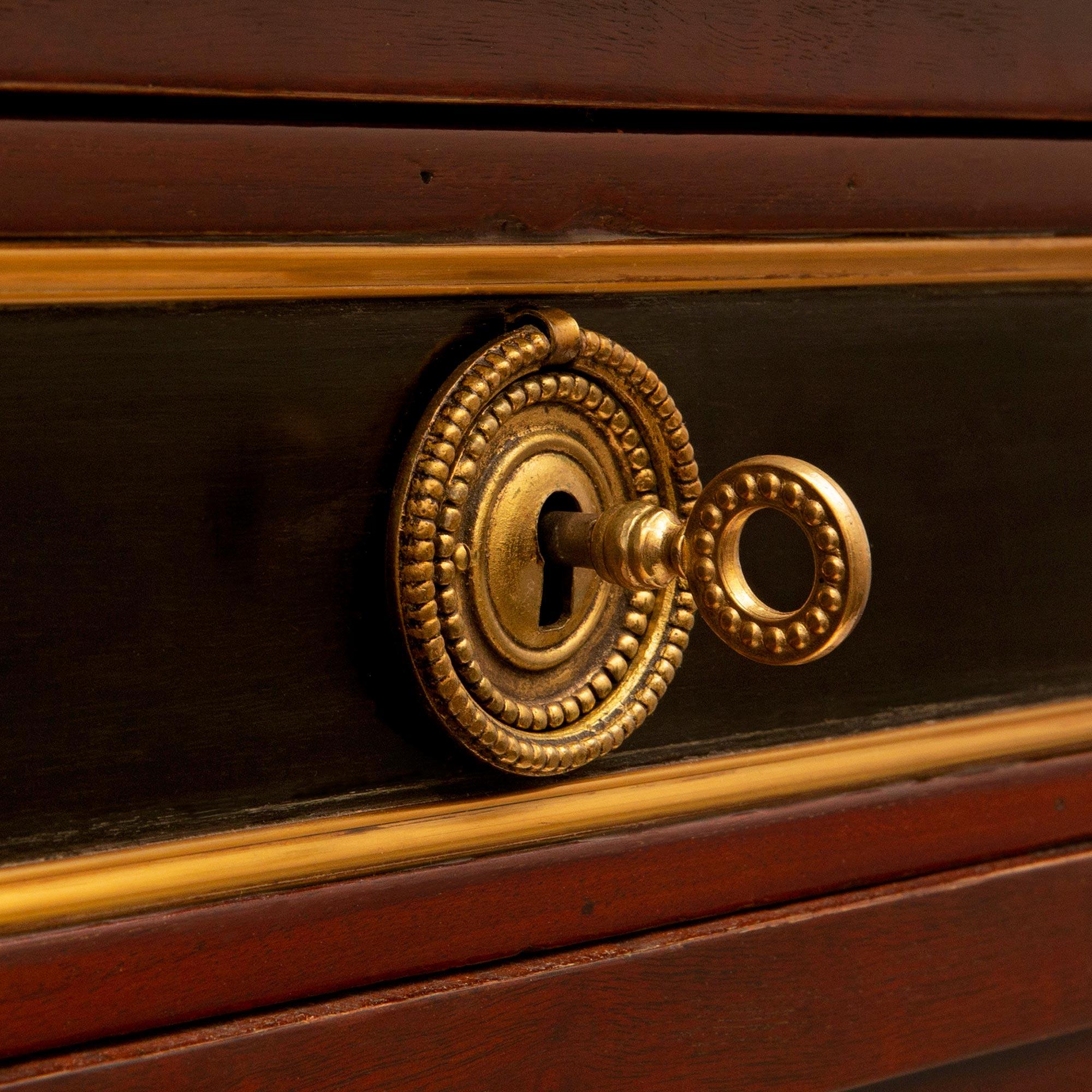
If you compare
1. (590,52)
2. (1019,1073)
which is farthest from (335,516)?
(1019,1073)

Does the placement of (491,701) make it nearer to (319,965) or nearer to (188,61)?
(319,965)

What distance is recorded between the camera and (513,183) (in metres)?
0.42

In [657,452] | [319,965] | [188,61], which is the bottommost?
[319,965]

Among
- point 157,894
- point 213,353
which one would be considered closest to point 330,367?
point 213,353

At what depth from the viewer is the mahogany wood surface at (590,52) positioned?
1.17 feet

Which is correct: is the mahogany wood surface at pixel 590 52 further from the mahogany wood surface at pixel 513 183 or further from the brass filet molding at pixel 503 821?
the brass filet molding at pixel 503 821

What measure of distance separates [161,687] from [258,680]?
0.03m

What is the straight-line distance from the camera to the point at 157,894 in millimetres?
386

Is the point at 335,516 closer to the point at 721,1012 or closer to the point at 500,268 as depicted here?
the point at 500,268

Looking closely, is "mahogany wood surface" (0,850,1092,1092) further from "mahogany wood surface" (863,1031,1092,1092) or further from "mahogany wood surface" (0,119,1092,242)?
"mahogany wood surface" (0,119,1092,242)

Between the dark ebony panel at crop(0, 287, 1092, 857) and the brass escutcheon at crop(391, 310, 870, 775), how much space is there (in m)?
0.02

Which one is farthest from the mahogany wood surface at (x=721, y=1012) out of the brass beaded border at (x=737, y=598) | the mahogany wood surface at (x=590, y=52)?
the mahogany wood surface at (x=590, y=52)

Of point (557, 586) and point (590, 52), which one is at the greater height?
point (590, 52)

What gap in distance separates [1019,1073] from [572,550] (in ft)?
0.99
